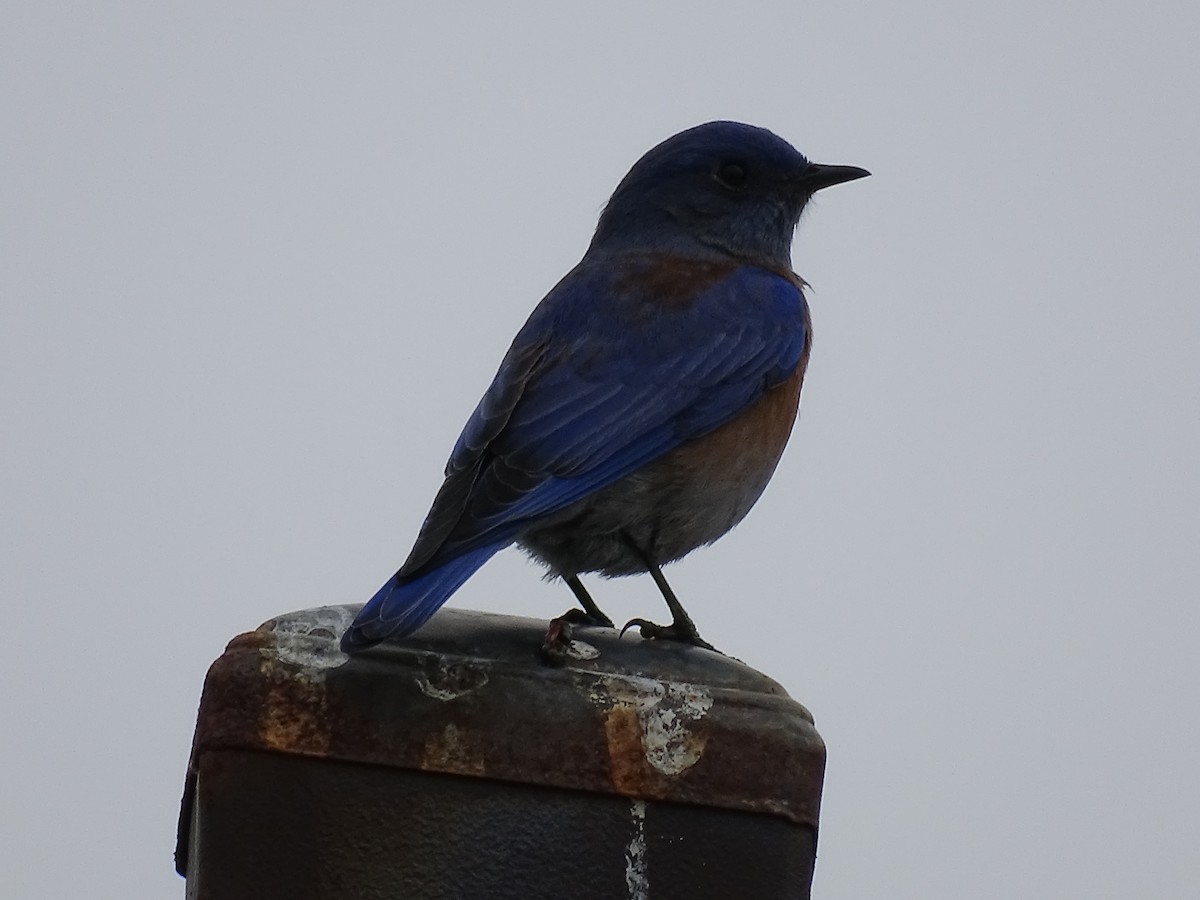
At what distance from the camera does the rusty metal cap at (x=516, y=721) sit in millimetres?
2836

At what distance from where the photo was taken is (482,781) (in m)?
2.84

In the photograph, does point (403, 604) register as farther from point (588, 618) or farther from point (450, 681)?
point (588, 618)

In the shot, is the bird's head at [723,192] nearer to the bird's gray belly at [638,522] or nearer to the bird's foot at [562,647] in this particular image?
the bird's gray belly at [638,522]

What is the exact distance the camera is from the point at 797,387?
17.8 ft

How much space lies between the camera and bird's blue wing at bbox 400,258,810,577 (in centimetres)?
423

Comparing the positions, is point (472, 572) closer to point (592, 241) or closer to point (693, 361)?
point (693, 361)

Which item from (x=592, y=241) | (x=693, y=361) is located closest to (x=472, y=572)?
(x=693, y=361)

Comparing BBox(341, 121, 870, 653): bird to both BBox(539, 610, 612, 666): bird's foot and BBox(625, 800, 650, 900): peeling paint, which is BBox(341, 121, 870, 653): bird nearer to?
BBox(539, 610, 612, 666): bird's foot

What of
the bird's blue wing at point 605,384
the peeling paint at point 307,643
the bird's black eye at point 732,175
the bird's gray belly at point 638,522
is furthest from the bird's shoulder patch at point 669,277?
the peeling paint at point 307,643

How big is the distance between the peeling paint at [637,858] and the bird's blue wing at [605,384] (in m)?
0.88

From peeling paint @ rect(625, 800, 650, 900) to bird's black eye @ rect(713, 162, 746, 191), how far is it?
377cm

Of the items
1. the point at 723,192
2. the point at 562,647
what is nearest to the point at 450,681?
the point at 562,647

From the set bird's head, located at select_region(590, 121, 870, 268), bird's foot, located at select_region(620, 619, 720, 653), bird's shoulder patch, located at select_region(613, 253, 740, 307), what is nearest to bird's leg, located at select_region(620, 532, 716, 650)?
bird's foot, located at select_region(620, 619, 720, 653)

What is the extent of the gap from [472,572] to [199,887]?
118 cm
